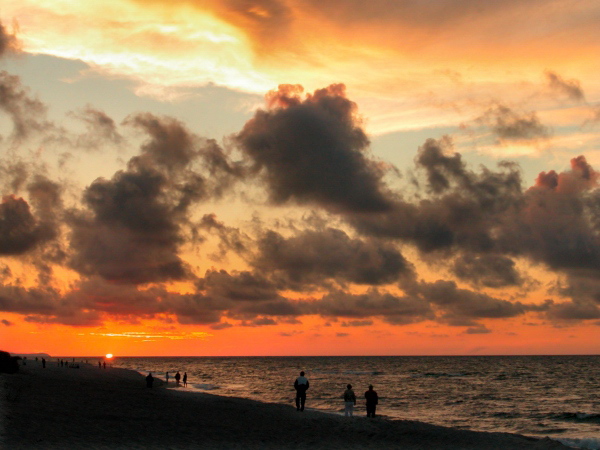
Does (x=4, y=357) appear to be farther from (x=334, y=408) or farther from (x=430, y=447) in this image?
(x=430, y=447)

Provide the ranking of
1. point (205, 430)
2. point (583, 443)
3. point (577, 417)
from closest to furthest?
point (205, 430), point (583, 443), point (577, 417)

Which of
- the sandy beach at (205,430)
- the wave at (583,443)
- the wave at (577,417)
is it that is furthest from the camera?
the wave at (577,417)

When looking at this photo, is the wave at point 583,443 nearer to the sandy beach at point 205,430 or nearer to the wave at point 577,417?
the sandy beach at point 205,430

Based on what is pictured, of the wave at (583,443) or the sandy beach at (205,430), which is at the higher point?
the sandy beach at (205,430)

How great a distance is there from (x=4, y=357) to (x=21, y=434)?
50422mm

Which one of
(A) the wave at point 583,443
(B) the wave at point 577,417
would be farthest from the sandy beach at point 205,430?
(B) the wave at point 577,417

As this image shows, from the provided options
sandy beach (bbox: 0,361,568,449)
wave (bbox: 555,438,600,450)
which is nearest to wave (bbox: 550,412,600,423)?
wave (bbox: 555,438,600,450)

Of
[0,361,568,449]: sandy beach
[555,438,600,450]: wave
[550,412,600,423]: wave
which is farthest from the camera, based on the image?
[550,412,600,423]: wave

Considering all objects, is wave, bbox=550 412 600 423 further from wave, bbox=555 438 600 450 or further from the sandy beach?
the sandy beach

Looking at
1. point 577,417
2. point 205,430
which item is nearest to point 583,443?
point 577,417

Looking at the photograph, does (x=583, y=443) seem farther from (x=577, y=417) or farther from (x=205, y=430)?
(x=205, y=430)

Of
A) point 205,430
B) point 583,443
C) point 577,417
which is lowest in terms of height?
point 577,417

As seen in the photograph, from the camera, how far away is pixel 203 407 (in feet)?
141

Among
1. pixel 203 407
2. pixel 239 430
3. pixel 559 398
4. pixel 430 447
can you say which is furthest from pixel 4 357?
pixel 559 398
